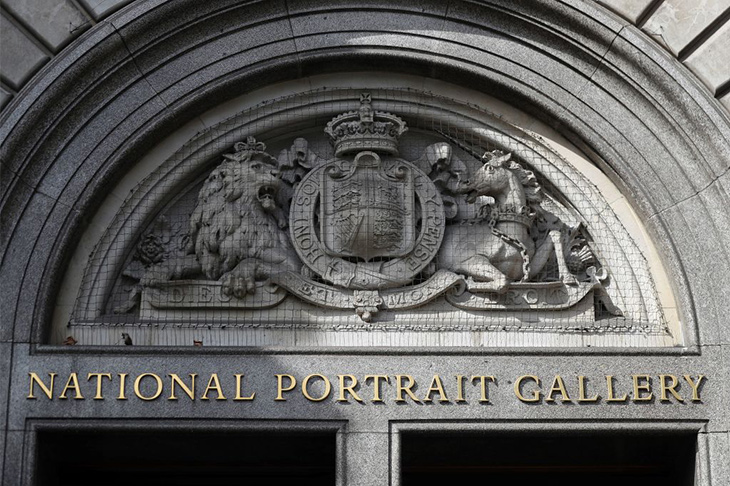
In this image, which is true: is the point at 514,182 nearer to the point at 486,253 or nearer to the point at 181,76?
the point at 486,253

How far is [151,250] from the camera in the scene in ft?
48.1

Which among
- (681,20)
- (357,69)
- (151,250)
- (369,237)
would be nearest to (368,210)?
(369,237)

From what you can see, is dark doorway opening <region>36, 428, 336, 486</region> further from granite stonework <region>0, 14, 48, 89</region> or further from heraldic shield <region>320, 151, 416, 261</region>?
granite stonework <region>0, 14, 48, 89</region>

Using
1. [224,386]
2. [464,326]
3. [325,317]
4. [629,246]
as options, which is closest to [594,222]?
[629,246]

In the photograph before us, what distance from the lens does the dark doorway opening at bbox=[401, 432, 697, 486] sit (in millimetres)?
14438

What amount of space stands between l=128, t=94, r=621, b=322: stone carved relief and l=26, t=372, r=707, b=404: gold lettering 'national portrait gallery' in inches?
34.3

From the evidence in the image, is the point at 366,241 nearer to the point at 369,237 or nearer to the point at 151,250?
the point at 369,237

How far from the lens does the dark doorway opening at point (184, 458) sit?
1411cm

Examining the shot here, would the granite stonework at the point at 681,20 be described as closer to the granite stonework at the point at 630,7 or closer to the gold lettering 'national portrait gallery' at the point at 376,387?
the granite stonework at the point at 630,7

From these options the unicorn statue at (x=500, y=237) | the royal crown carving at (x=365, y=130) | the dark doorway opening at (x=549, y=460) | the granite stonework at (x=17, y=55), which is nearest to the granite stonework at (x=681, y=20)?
the unicorn statue at (x=500, y=237)

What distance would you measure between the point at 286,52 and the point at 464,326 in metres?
3.31

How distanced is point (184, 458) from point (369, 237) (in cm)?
311

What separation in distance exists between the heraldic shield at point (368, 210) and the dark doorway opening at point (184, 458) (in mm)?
1955

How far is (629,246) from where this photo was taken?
577 inches
